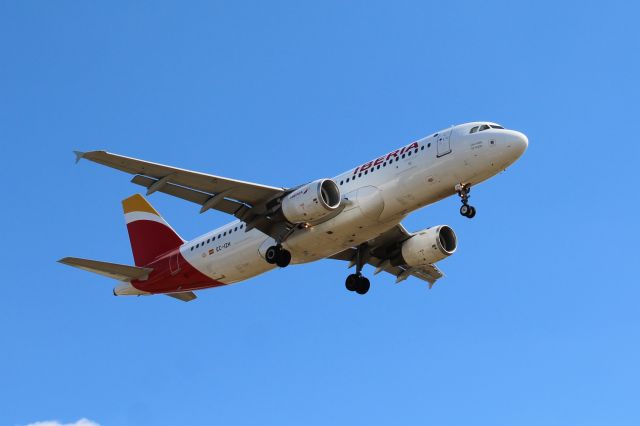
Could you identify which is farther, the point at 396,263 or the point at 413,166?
the point at 396,263

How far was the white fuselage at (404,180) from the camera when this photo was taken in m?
37.5

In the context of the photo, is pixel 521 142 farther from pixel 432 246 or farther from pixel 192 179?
pixel 192 179

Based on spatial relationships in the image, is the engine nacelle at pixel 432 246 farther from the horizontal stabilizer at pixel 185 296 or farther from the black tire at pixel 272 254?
the horizontal stabilizer at pixel 185 296

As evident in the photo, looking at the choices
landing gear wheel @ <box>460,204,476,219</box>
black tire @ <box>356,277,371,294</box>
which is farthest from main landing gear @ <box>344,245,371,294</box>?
landing gear wheel @ <box>460,204,476,219</box>

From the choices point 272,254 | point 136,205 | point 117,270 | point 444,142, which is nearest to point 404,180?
point 444,142

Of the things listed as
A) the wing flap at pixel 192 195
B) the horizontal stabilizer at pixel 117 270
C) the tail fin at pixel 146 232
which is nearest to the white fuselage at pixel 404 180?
the wing flap at pixel 192 195

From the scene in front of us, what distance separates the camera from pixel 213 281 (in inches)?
1694

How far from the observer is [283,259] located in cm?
3991

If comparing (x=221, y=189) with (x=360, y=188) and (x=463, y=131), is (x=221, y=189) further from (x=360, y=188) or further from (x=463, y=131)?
(x=463, y=131)

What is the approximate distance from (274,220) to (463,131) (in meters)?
8.12

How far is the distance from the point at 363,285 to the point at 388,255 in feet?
5.64

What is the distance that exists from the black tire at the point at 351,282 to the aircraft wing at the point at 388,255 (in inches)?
22.7

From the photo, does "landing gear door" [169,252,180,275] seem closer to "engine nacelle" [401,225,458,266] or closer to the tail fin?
the tail fin

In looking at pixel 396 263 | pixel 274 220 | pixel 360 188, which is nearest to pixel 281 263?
pixel 274 220
